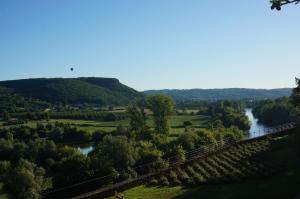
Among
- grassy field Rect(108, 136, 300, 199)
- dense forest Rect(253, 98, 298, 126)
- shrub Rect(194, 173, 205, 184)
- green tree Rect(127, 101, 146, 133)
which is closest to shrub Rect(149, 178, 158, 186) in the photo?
grassy field Rect(108, 136, 300, 199)

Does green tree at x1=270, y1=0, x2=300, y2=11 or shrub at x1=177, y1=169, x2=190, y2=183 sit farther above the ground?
green tree at x1=270, y1=0, x2=300, y2=11

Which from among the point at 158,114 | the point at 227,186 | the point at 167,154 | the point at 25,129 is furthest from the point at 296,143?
the point at 25,129

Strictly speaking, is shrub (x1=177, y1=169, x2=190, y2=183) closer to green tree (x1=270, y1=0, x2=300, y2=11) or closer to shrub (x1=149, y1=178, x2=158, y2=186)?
shrub (x1=149, y1=178, x2=158, y2=186)

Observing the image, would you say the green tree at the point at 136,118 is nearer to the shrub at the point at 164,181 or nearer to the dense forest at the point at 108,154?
the dense forest at the point at 108,154

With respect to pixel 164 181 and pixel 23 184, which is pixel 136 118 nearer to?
pixel 23 184

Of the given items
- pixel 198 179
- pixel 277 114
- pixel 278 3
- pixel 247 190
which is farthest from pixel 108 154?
pixel 277 114

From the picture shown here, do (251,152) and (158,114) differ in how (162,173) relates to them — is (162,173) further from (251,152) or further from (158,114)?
(158,114)
